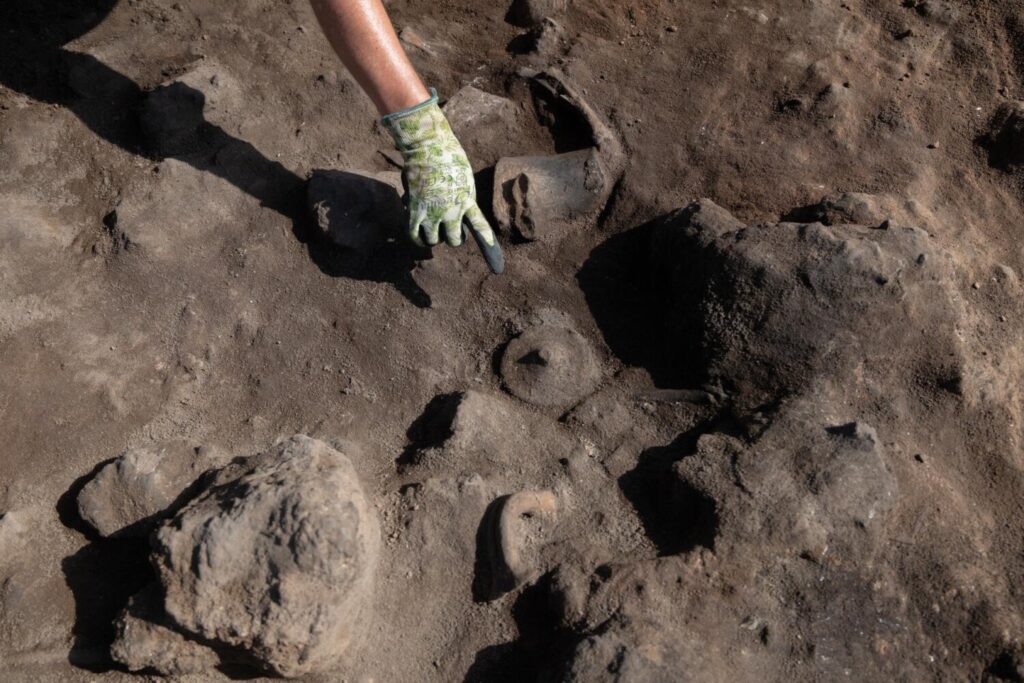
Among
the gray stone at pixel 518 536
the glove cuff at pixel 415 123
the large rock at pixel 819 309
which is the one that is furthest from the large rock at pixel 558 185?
the gray stone at pixel 518 536

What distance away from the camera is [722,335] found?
7.04 feet

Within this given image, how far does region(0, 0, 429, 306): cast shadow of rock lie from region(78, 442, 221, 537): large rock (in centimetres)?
80

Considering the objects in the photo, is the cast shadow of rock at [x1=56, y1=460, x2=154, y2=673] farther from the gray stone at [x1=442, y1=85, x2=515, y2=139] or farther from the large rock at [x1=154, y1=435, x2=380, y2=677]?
the gray stone at [x1=442, y1=85, x2=515, y2=139]

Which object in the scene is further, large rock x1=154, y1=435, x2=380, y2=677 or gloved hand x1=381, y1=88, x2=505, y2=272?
gloved hand x1=381, y1=88, x2=505, y2=272

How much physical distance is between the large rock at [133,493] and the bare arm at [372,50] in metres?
1.25

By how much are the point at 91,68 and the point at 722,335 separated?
2.51 meters

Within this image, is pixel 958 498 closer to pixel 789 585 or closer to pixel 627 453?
pixel 789 585

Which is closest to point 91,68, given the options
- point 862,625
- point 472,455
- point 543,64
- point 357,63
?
point 357,63

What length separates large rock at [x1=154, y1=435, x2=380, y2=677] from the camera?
5.49 feet

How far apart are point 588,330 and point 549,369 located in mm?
216

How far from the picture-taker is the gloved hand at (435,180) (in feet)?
7.53

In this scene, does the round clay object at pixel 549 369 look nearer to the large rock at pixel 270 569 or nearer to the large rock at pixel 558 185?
the large rock at pixel 558 185

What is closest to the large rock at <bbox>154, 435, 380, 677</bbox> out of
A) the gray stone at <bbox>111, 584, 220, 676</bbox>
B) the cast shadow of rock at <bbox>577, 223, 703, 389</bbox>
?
the gray stone at <bbox>111, 584, 220, 676</bbox>

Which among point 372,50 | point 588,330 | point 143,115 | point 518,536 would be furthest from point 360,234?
point 518,536
